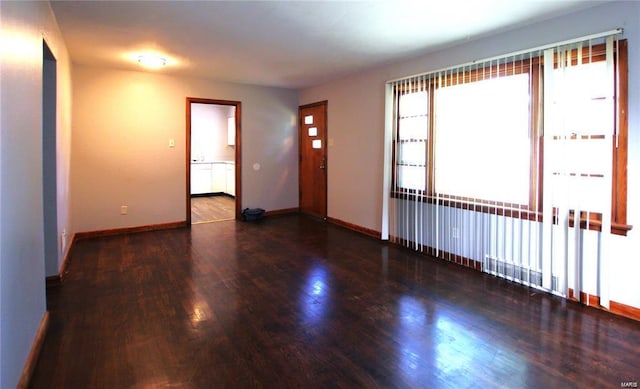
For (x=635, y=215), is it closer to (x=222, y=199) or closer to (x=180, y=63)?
(x=180, y=63)

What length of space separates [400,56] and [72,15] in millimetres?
3391

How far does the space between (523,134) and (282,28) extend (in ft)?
8.08

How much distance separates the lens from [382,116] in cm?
494

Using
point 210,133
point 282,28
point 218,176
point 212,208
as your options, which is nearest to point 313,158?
point 212,208

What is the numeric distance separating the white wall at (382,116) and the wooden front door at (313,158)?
0.65 ft

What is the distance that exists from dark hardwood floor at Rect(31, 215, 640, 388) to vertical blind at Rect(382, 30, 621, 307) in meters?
0.31

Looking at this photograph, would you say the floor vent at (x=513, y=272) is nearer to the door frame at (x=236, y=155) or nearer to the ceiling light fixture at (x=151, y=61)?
the door frame at (x=236, y=155)

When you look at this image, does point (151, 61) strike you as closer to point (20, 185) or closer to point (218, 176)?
point (20, 185)

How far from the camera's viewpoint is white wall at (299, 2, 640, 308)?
266 centimetres

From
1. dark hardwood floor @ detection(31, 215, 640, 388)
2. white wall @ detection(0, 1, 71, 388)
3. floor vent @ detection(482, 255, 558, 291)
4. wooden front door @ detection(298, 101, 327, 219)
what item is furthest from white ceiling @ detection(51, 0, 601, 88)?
dark hardwood floor @ detection(31, 215, 640, 388)

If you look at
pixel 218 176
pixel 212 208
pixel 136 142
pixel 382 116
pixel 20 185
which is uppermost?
pixel 382 116

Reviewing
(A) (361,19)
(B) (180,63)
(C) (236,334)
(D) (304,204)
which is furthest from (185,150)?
(C) (236,334)

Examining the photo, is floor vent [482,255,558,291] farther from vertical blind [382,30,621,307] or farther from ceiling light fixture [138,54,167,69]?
ceiling light fixture [138,54,167,69]

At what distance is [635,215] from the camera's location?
8.71 feet
